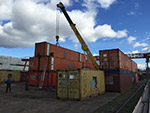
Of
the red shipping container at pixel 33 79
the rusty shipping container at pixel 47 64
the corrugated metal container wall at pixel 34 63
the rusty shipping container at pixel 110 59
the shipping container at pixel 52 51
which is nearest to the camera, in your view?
the rusty shipping container at pixel 110 59

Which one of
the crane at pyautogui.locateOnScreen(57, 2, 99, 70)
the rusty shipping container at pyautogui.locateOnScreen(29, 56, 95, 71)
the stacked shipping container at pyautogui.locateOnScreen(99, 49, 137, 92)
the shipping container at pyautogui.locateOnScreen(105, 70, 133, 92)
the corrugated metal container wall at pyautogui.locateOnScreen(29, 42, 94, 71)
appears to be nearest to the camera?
the shipping container at pyautogui.locateOnScreen(105, 70, 133, 92)

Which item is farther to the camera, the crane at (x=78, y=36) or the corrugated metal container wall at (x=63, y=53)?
the corrugated metal container wall at (x=63, y=53)

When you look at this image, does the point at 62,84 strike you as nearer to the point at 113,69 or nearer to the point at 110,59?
the point at 113,69

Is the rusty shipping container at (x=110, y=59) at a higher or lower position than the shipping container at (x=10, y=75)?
higher

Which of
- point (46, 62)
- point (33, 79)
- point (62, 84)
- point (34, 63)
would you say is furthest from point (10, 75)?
point (62, 84)

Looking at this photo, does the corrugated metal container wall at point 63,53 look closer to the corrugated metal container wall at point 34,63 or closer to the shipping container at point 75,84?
the corrugated metal container wall at point 34,63

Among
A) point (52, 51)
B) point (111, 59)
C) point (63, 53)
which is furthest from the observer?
point (63, 53)

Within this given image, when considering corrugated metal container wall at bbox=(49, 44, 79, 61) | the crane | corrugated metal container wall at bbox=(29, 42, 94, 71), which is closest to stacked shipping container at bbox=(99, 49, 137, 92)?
the crane

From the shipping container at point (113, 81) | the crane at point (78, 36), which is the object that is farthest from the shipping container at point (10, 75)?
the shipping container at point (113, 81)

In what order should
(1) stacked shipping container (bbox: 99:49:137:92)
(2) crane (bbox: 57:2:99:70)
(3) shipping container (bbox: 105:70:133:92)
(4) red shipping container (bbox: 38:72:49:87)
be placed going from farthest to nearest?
(4) red shipping container (bbox: 38:72:49:87)
(2) crane (bbox: 57:2:99:70)
(1) stacked shipping container (bbox: 99:49:137:92)
(3) shipping container (bbox: 105:70:133:92)

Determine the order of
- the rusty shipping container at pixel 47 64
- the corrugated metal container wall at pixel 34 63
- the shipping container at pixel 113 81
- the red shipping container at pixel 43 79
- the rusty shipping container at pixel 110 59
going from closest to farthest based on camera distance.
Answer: the shipping container at pixel 113 81
the rusty shipping container at pixel 110 59
the red shipping container at pixel 43 79
the rusty shipping container at pixel 47 64
the corrugated metal container wall at pixel 34 63

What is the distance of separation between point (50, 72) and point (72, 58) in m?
7.45

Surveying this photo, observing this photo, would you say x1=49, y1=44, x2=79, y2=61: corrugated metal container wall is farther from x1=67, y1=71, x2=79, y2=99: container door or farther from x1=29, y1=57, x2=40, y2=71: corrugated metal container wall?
x1=67, y1=71, x2=79, y2=99: container door

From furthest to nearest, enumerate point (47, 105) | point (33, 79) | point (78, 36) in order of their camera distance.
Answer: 1. point (33, 79)
2. point (78, 36)
3. point (47, 105)
